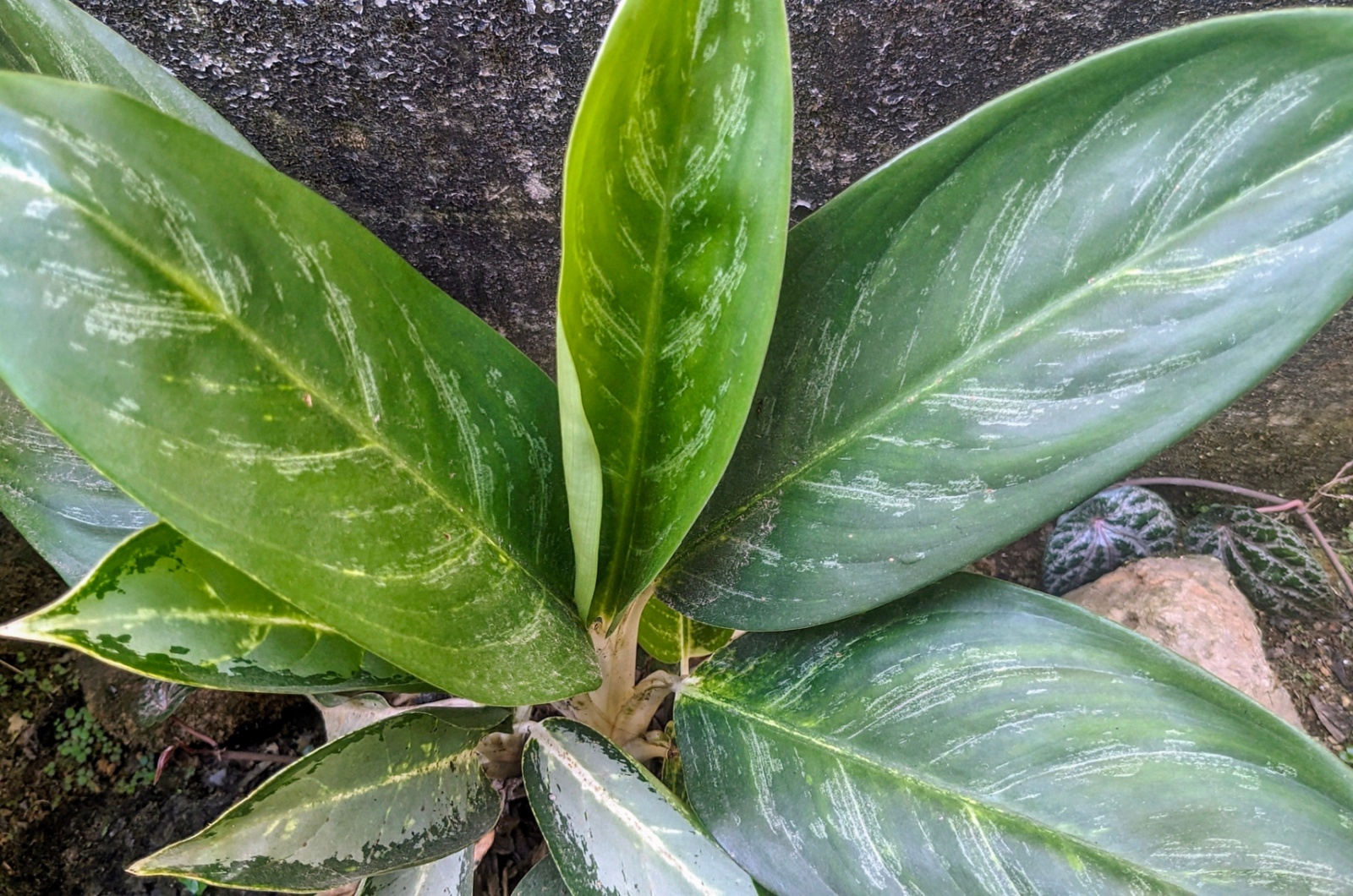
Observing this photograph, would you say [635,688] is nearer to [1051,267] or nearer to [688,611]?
[688,611]

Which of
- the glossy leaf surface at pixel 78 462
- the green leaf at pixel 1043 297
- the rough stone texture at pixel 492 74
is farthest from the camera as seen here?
the rough stone texture at pixel 492 74

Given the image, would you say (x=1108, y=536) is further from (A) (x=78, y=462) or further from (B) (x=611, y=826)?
(A) (x=78, y=462)

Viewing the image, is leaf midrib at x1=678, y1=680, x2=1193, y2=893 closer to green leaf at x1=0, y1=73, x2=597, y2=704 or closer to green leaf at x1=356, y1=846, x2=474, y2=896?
green leaf at x1=0, y1=73, x2=597, y2=704

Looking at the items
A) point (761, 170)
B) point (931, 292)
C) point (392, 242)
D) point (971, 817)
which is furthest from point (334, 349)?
point (392, 242)

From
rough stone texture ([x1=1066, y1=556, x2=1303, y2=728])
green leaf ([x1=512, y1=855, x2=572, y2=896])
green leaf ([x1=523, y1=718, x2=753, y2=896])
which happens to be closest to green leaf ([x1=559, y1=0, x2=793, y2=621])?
green leaf ([x1=523, y1=718, x2=753, y2=896])

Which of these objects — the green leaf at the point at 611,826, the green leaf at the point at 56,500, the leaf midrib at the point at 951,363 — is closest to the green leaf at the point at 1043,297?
the leaf midrib at the point at 951,363

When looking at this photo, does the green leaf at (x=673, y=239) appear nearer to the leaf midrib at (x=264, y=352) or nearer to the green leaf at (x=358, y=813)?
the leaf midrib at (x=264, y=352)
